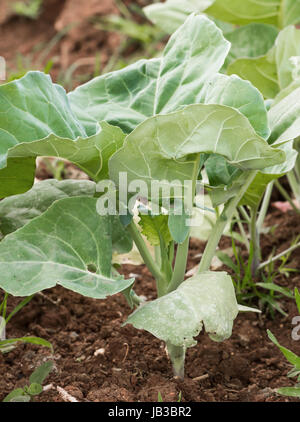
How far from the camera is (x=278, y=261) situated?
1935mm

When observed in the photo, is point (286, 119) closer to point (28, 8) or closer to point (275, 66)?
point (275, 66)

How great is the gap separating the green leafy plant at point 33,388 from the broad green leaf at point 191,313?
0.96 ft

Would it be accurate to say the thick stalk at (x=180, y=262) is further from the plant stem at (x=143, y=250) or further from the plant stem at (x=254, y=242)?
the plant stem at (x=254, y=242)

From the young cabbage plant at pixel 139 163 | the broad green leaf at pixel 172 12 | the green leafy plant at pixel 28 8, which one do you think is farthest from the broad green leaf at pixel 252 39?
the green leafy plant at pixel 28 8

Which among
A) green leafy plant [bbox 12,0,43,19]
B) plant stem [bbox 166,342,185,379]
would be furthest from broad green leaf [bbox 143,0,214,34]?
green leafy plant [bbox 12,0,43,19]

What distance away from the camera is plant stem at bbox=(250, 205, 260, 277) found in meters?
1.64

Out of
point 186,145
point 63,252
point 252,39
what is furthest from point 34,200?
point 252,39

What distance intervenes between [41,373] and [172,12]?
142 centimetres

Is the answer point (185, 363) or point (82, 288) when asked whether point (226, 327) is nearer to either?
point (82, 288)

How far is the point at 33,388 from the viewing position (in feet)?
4.30

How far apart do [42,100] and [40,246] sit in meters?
0.28

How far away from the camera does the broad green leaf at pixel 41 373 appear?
1338 millimetres

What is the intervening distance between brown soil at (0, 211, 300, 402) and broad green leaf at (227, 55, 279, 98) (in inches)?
22.9
